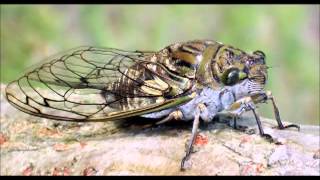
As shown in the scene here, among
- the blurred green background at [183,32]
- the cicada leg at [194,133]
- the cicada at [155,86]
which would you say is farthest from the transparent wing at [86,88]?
the blurred green background at [183,32]

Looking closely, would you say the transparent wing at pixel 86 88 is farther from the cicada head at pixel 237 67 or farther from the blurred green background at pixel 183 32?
the blurred green background at pixel 183 32

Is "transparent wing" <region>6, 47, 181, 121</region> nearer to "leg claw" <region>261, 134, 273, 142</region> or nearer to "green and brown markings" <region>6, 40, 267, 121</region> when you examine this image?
"green and brown markings" <region>6, 40, 267, 121</region>

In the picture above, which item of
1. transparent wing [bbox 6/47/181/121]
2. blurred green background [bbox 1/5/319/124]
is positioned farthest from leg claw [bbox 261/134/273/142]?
blurred green background [bbox 1/5/319/124]

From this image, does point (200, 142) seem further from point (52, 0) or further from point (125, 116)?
point (52, 0)

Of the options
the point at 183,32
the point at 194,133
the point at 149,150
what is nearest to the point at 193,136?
the point at 194,133

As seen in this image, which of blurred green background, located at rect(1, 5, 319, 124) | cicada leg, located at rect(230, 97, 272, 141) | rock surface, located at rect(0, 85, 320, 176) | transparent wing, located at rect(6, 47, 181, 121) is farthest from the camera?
blurred green background, located at rect(1, 5, 319, 124)
